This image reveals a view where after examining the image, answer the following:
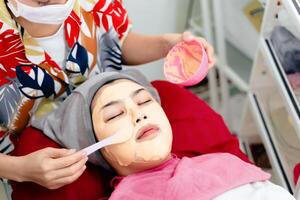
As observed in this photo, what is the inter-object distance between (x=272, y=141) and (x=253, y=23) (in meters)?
0.47

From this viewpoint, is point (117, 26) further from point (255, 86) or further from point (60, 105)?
point (255, 86)

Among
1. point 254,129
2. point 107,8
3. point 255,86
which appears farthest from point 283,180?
point 107,8

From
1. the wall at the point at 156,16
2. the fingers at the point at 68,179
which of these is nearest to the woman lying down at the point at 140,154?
the fingers at the point at 68,179

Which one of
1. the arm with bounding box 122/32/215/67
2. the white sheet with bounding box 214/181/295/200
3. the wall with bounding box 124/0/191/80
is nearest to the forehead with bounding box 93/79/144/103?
the arm with bounding box 122/32/215/67

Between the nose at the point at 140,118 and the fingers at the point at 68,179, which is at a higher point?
the nose at the point at 140,118

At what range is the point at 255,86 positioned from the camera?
146cm

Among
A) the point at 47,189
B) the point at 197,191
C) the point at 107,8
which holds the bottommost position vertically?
the point at 47,189

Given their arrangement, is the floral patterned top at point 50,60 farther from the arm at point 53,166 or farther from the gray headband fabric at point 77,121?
the arm at point 53,166

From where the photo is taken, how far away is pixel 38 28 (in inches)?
39.9

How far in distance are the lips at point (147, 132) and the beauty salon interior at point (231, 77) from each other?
0.12 meters

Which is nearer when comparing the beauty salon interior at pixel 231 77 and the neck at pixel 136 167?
the neck at pixel 136 167

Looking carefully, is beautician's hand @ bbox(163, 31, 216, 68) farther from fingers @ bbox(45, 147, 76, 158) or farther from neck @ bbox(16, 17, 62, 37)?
fingers @ bbox(45, 147, 76, 158)

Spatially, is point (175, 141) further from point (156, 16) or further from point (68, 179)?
point (156, 16)

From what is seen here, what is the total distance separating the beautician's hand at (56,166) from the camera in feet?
2.83
